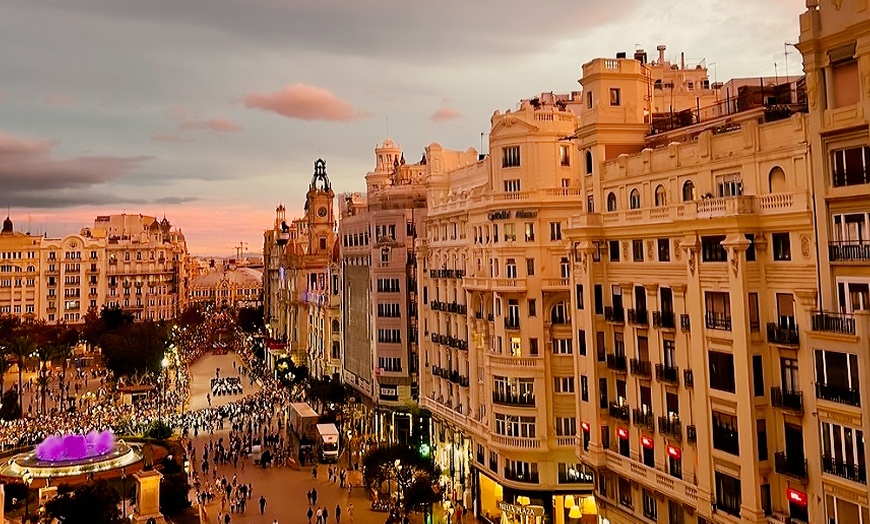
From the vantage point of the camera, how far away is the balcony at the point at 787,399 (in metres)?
23.6

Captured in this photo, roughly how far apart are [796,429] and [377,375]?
Result: 1682 inches

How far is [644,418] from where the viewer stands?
30.8 metres

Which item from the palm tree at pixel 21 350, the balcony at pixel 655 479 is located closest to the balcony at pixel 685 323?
the balcony at pixel 655 479

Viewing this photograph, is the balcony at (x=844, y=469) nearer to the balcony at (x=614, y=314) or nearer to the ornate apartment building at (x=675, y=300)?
the ornate apartment building at (x=675, y=300)

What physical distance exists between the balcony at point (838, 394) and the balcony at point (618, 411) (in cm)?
1049

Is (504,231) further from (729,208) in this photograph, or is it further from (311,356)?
(311,356)

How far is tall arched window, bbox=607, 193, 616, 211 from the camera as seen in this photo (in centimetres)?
3331

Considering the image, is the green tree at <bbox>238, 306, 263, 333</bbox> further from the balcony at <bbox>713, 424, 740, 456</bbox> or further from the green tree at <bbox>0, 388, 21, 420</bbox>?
the balcony at <bbox>713, 424, 740, 456</bbox>

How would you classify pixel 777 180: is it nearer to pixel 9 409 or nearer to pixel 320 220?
pixel 9 409

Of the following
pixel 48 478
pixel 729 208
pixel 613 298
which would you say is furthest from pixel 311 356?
pixel 729 208

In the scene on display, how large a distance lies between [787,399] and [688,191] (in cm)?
871

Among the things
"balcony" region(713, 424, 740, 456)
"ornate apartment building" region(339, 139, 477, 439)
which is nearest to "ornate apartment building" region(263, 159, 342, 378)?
"ornate apartment building" region(339, 139, 477, 439)

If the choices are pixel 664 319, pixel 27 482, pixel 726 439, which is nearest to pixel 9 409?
pixel 27 482

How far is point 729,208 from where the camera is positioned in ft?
82.6
